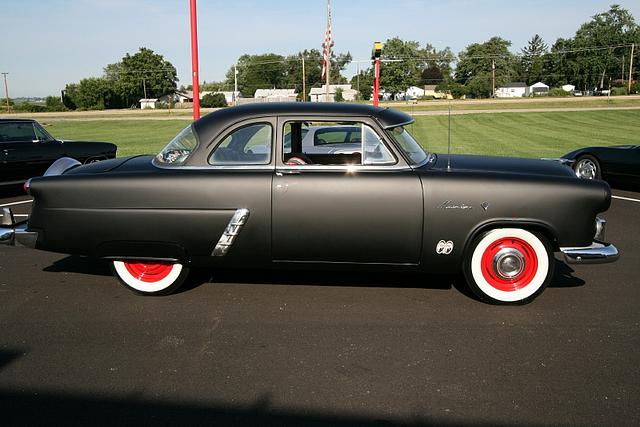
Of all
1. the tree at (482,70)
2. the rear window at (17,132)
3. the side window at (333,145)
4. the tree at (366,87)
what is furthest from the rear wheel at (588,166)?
the tree at (482,70)

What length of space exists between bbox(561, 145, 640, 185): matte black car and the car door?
5.55m

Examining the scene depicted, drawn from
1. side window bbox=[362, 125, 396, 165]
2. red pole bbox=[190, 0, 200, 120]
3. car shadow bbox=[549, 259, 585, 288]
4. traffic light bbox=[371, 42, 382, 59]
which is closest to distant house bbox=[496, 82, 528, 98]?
traffic light bbox=[371, 42, 382, 59]

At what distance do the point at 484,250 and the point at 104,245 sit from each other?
2964 millimetres

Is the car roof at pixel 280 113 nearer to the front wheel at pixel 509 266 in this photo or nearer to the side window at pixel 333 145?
the side window at pixel 333 145

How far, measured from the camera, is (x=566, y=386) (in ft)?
10.3

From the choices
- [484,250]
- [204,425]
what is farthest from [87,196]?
[484,250]

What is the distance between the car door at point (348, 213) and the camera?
4.25 meters

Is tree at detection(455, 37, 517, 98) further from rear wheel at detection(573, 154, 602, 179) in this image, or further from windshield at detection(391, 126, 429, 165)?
windshield at detection(391, 126, 429, 165)

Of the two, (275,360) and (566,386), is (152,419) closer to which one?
(275,360)

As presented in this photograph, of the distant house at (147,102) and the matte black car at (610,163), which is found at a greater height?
the distant house at (147,102)

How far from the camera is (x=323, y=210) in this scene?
4.28 metres

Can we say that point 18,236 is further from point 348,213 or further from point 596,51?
point 596,51

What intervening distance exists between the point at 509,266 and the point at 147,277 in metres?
A: 2.91

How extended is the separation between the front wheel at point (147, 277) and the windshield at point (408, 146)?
204 cm
